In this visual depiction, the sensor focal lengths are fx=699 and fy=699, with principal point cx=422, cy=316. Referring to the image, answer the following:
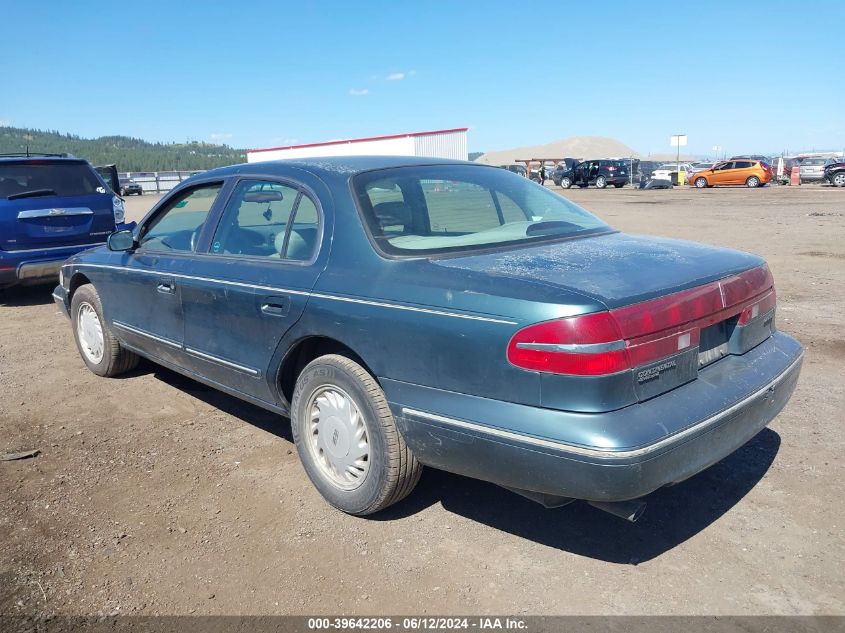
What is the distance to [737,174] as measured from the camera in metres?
35.2

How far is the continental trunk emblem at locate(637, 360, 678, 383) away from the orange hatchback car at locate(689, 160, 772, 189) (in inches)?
1416

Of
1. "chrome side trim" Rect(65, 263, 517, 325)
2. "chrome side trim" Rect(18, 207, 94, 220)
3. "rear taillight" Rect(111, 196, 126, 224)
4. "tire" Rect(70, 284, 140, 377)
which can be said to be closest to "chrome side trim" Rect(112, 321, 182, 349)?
"tire" Rect(70, 284, 140, 377)

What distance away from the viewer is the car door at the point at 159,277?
4.20 m

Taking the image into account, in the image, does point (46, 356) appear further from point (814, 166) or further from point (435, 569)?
point (814, 166)

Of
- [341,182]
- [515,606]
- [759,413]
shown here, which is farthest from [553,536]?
[341,182]

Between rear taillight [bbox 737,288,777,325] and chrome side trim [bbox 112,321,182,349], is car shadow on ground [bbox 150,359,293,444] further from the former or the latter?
rear taillight [bbox 737,288,777,325]

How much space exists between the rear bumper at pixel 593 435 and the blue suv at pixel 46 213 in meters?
6.80

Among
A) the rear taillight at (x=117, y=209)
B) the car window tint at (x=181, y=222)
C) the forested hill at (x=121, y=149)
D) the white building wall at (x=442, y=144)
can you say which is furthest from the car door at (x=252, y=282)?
the forested hill at (x=121, y=149)

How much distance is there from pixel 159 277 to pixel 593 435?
2995mm

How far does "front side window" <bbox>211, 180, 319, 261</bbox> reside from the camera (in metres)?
3.43

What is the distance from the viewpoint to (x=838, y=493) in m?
3.33

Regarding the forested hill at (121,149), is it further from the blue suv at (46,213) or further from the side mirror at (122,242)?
the side mirror at (122,242)

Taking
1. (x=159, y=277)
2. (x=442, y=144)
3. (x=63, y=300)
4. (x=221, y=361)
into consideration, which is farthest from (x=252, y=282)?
(x=442, y=144)

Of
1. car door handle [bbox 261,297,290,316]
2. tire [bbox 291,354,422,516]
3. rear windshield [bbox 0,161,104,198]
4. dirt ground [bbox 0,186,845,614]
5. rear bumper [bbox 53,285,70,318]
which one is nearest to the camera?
dirt ground [bbox 0,186,845,614]
